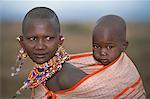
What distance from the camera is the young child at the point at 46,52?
3.85 metres

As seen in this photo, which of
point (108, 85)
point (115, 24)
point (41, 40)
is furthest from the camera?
point (115, 24)

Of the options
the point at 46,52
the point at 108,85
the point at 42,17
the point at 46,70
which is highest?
the point at 42,17

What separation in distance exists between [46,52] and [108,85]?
56 cm

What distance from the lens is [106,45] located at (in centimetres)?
426

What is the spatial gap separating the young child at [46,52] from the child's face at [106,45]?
0.34m

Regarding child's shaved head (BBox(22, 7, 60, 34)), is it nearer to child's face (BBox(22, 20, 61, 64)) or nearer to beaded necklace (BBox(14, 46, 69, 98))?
child's face (BBox(22, 20, 61, 64))

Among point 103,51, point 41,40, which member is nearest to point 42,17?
point 41,40

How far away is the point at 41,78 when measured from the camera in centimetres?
396

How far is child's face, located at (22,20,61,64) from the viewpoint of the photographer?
3842mm

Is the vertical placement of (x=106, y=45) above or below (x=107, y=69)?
above

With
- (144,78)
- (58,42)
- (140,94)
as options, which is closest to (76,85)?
(58,42)

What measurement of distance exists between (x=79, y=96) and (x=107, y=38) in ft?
1.95

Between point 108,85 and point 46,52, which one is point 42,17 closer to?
point 46,52

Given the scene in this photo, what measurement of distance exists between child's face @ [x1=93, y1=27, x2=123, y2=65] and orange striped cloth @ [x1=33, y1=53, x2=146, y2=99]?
66 millimetres
